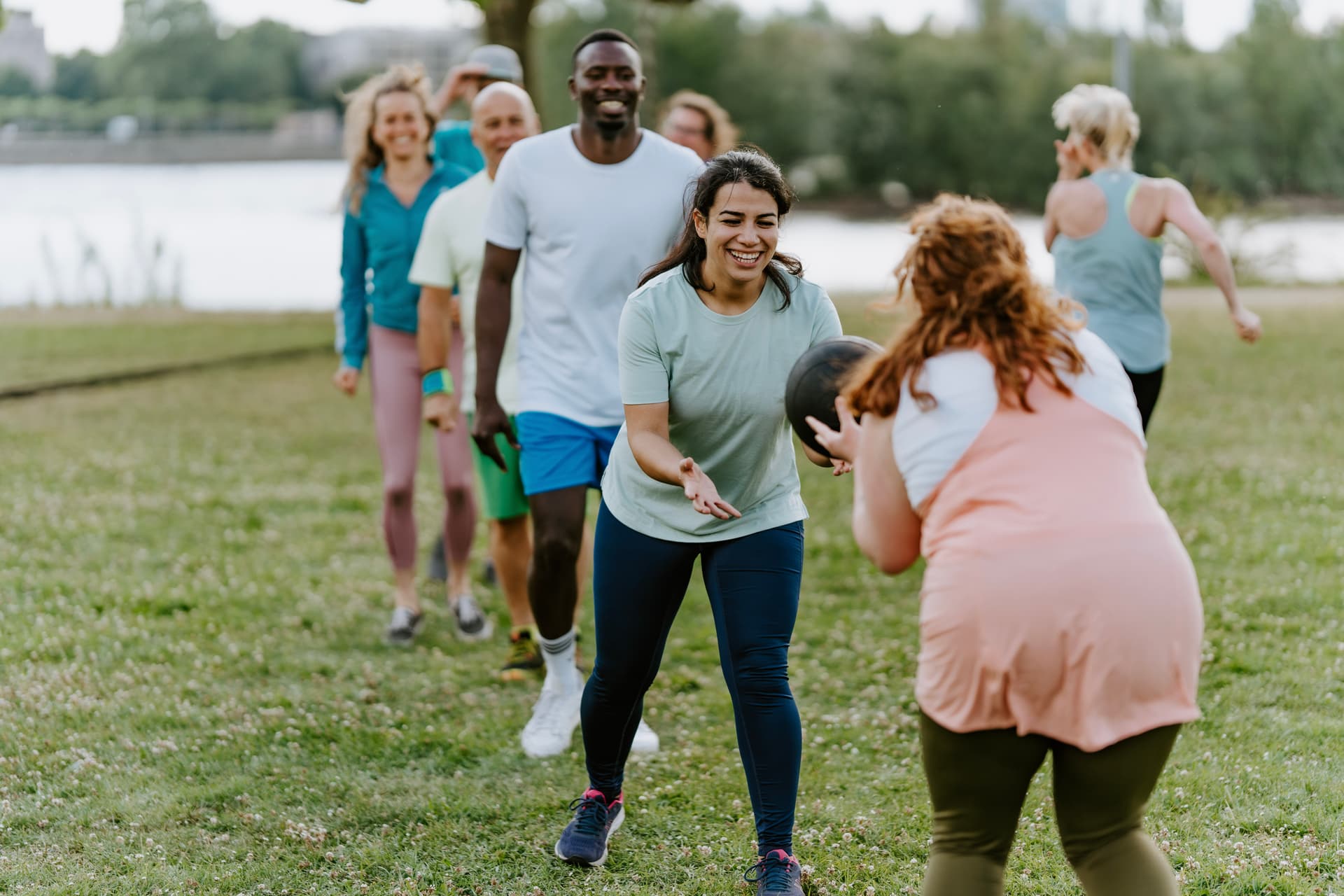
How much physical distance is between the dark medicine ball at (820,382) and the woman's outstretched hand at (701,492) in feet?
0.88

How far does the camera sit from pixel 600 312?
5.12 m

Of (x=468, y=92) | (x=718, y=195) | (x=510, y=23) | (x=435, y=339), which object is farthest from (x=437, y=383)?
(x=510, y=23)

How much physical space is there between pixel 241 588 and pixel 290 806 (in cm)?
307

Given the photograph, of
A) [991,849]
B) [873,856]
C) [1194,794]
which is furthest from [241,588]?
[991,849]

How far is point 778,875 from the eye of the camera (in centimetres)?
403

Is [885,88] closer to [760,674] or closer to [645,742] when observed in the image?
[645,742]

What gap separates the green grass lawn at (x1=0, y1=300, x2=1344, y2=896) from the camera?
4402mm

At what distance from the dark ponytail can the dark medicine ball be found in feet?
1.48

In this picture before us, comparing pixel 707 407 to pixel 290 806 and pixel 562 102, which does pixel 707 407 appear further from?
pixel 562 102

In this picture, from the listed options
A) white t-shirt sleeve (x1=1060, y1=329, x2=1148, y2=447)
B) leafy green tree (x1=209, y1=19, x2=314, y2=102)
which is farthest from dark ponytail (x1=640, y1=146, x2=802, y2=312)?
leafy green tree (x1=209, y1=19, x2=314, y2=102)

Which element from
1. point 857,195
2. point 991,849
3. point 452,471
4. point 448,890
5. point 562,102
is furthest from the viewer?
point 857,195

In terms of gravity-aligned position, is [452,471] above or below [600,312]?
below

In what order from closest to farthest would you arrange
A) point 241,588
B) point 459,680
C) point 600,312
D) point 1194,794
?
point 1194,794 < point 600,312 < point 459,680 < point 241,588

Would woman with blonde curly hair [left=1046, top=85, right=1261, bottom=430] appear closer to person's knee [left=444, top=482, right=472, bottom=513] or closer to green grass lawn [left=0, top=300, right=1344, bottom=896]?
green grass lawn [left=0, top=300, right=1344, bottom=896]
